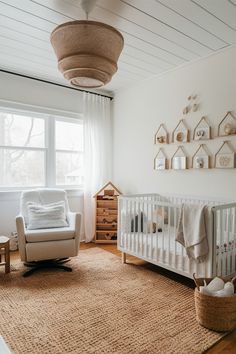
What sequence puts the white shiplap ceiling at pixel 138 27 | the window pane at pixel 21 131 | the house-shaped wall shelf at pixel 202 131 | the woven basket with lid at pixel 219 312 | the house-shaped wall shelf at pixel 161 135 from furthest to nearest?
the window pane at pixel 21 131 < the house-shaped wall shelf at pixel 161 135 < the house-shaped wall shelf at pixel 202 131 < the white shiplap ceiling at pixel 138 27 < the woven basket with lid at pixel 219 312

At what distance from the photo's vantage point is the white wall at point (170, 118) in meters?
2.91

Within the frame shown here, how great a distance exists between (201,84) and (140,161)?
1.40 metres

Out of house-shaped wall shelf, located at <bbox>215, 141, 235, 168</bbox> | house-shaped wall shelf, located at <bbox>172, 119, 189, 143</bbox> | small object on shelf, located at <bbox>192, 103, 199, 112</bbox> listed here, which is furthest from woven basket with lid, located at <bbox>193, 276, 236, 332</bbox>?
small object on shelf, located at <bbox>192, 103, 199, 112</bbox>

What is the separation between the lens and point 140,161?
4.01 m

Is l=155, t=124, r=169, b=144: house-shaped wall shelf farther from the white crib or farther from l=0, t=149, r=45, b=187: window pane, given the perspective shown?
l=0, t=149, r=45, b=187: window pane

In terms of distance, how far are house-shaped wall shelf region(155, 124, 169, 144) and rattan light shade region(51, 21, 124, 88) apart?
5.86 ft

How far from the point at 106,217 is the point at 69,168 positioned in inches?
39.3

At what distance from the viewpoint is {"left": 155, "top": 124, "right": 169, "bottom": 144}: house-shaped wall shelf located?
3555mm

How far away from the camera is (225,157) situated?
2.86 metres

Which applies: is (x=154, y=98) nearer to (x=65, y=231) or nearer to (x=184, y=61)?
(x=184, y=61)

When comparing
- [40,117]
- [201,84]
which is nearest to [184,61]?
[201,84]

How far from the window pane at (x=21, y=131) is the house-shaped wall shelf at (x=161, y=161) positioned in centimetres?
173

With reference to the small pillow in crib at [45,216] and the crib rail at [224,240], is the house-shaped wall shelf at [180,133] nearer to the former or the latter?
the crib rail at [224,240]

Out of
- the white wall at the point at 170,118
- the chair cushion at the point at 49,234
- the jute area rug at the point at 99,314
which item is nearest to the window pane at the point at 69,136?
the white wall at the point at 170,118
